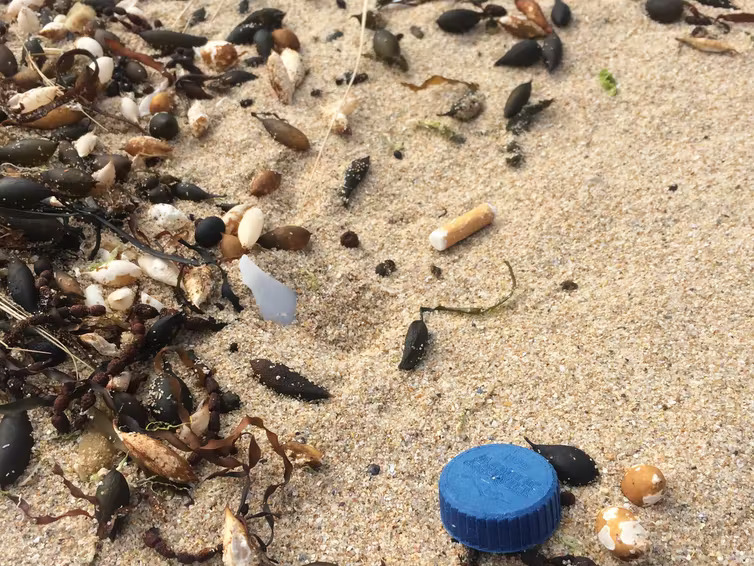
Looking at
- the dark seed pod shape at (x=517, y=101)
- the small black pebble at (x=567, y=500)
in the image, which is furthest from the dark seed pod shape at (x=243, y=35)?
the small black pebble at (x=567, y=500)

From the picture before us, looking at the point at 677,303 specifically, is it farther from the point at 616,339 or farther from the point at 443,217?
the point at 443,217

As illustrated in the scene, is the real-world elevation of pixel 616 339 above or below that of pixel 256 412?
above

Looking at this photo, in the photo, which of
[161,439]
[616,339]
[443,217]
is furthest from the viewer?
[443,217]

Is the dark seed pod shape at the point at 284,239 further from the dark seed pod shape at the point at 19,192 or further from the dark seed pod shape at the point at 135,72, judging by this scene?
the dark seed pod shape at the point at 135,72

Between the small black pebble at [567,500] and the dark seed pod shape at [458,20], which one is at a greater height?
the dark seed pod shape at [458,20]

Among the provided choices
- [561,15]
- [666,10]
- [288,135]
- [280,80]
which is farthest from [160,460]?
[666,10]

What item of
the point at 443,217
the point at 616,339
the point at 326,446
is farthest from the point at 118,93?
the point at 616,339
